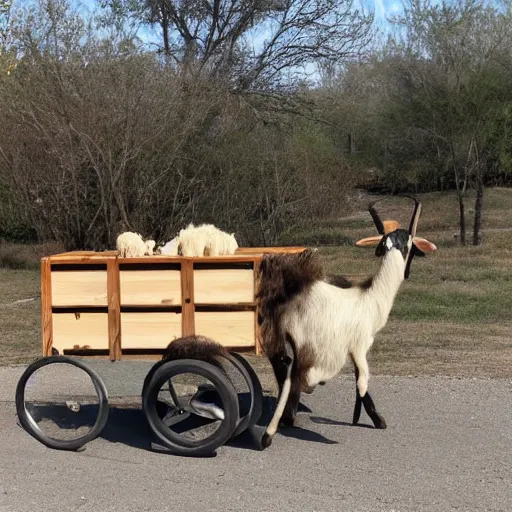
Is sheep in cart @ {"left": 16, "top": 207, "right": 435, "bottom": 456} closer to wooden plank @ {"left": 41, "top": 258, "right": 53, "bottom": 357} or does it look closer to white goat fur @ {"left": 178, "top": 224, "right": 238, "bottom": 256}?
wooden plank @ {"left": 41, "top": 258, "right": 53, "bottom": 357}

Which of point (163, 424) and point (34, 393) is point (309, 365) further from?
point (34, 393)

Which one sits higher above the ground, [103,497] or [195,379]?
[195,379]

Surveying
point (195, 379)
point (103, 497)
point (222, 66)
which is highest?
point (222, 66)

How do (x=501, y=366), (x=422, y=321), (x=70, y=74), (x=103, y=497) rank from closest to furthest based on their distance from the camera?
(x=103, y=497) < (x=501, y=366) < (x=422, y=321) < (x=70, y=74)

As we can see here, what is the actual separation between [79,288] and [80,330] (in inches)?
12.3

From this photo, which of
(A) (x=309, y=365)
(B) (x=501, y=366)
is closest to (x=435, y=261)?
(B) (x=501, y=366)

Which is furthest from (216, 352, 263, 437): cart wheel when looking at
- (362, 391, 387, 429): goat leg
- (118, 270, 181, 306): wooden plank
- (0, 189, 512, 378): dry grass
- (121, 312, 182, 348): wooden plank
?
(0, 189, 512, 378): dry grass

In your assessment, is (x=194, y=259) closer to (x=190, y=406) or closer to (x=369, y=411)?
(x=190, y=406)

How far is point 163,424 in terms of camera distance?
5.79 metres

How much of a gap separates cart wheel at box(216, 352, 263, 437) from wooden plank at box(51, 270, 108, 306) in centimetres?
107

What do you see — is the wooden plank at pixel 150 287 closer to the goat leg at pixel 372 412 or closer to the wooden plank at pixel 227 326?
the wooden plank at pixel 227 326

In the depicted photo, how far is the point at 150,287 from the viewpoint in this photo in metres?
5.95

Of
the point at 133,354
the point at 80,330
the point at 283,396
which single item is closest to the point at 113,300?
the point at 80,330

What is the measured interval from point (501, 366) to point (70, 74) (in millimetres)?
12888
